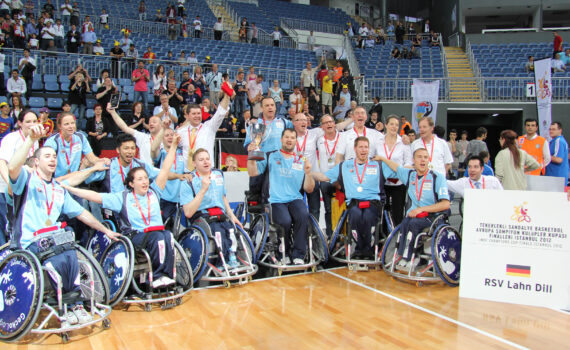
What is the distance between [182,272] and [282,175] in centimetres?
149

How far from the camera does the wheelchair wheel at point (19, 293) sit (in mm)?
2795

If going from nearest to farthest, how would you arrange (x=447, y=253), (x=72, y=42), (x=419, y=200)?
1. (x=447, y=253)
2. (x=419, y=200)
3. (x=72, y=42)

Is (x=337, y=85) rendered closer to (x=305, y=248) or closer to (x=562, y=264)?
(x=305, y=248)

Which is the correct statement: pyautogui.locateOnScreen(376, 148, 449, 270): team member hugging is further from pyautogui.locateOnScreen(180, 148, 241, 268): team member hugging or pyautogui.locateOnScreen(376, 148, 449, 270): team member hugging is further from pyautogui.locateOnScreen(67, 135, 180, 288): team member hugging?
pyautogui.locateOnScreen(67, 135, 180, 288): team member hugging

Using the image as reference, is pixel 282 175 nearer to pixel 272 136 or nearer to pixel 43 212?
pixel 272 136

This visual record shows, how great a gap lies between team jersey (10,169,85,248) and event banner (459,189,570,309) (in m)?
3.29

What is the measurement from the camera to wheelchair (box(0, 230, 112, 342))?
281cm

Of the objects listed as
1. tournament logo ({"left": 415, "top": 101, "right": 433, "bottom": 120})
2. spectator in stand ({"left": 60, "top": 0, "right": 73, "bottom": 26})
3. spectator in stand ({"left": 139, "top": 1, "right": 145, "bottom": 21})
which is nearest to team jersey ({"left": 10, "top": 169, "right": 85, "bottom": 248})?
tournament logo ({"left": 415, "top": 101, "right": 433, "bottom": 120})

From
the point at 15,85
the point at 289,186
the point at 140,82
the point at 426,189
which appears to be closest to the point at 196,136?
the point at 289,186

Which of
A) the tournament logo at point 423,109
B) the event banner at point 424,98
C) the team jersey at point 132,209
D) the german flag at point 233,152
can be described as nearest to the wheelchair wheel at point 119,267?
the team jersey at point 132,209

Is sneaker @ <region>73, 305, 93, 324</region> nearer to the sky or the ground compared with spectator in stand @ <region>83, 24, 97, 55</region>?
nearer to the ground

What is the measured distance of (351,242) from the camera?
4.73m

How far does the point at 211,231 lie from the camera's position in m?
4.20

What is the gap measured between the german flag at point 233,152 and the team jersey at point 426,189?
169 inches
